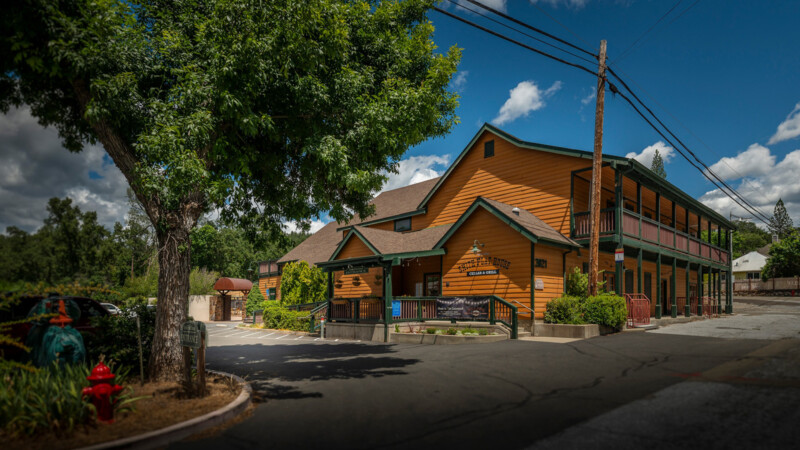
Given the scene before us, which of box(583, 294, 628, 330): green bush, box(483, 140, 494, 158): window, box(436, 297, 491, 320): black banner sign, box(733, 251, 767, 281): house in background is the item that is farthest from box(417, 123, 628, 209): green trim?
box(733, 251, 767, 281): house in background

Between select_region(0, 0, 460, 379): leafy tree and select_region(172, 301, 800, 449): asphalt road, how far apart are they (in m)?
3.51

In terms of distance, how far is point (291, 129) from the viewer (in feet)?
35.9

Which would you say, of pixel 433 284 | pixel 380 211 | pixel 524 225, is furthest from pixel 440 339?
pixel 380 211

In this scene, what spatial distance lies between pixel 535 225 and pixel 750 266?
73.8 m

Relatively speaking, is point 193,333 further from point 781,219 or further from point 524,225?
point 781,219

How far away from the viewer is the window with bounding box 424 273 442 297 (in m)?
23.7

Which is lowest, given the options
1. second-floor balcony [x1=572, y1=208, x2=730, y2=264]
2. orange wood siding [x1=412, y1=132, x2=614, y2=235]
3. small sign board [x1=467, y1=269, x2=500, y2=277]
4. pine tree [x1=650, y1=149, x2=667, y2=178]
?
small sign board [x1=467, y1=269, x2=500, y2=277]

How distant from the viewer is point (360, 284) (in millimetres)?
25094

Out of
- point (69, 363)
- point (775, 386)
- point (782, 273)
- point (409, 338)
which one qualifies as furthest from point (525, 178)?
point (782, 273)

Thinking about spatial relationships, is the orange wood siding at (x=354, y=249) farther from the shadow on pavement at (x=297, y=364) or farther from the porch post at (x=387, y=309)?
the shadow on pavement at (x=297, y=364)

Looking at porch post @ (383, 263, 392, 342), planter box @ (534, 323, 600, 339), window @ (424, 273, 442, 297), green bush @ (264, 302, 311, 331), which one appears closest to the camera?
planter box @ (534, 323, 600, 339)

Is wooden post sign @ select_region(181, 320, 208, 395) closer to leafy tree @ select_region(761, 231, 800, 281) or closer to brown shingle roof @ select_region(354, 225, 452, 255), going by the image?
brown shingle roof @ select_region(354, 225, 452, 255)

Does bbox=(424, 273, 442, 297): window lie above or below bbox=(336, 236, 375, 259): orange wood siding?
below

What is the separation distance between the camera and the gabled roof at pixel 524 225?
58.9ft
